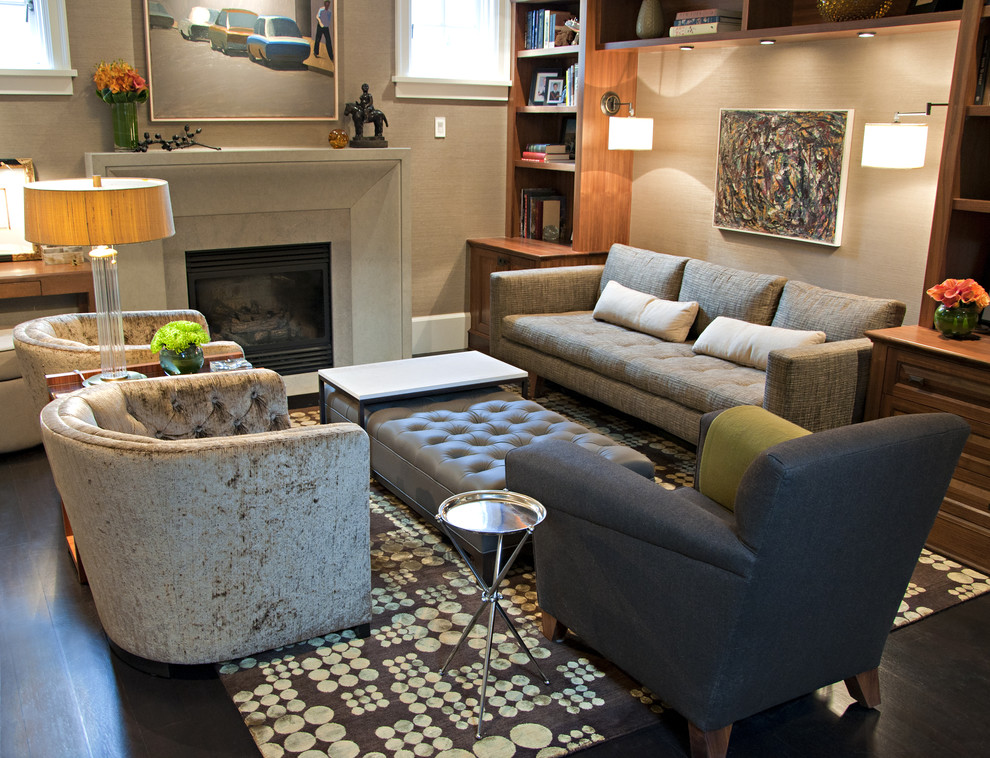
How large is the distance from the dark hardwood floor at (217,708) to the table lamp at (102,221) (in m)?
0.91

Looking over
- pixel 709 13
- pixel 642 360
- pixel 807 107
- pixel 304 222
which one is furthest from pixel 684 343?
pixel 304 222

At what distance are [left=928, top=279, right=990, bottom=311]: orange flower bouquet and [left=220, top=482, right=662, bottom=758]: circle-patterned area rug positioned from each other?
1968 mm

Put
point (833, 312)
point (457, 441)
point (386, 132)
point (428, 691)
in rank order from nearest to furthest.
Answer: point (428, 691) < point (457, 441) < point (833, 312) < point (386, 132)

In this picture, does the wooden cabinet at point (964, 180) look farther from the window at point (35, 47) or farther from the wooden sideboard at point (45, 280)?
the window at point (35, 47)

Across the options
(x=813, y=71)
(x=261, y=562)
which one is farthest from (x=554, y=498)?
(x=813, y=71)

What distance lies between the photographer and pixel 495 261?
6312 millimetres

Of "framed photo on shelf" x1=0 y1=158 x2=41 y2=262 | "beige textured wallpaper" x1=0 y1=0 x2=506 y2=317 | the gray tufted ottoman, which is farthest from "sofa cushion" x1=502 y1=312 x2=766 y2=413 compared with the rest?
"framed photo on shelf" x1=0 y1=158 x2=41 y2=262

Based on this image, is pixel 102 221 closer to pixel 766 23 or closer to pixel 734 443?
pixel 734 443

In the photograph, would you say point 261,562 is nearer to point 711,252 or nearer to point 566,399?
point 566,399

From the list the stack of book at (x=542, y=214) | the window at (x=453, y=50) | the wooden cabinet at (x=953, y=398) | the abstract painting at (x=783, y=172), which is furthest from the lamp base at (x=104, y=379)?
the stack of book at (x=542, y=214)

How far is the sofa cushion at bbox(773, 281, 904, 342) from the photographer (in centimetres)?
411

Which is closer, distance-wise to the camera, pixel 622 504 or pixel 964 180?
pixel 622 504

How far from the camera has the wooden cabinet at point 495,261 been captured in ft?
19.5

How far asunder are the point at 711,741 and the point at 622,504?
626mm
